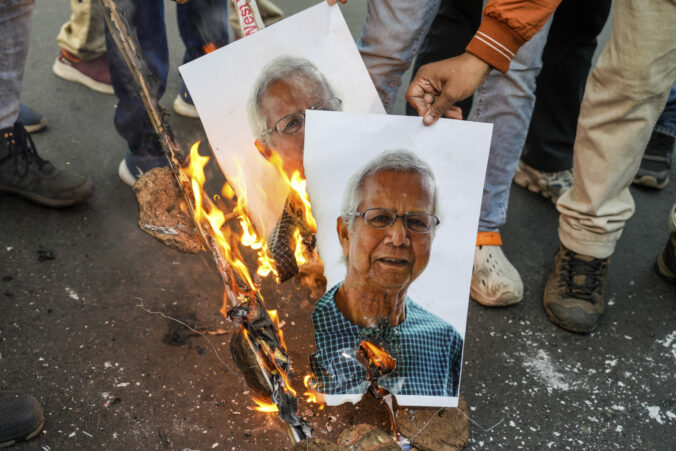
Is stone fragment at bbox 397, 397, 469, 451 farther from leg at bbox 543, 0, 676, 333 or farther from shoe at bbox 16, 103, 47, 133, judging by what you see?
shoe at bbox 16, 103, 47, 133

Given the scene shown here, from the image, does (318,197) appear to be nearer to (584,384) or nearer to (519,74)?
(519,74)

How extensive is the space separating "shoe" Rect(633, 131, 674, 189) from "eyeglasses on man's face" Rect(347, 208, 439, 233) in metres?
1.44

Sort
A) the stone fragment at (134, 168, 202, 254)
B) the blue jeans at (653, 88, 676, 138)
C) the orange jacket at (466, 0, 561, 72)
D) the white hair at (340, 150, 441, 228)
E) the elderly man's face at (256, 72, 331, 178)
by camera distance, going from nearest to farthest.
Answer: the orange jacket at (466, 0, 561, 72), the white hair at (340, 150, 441, 228), the elderly man's face at (256, 72, 331, 178), the stone fragment at (134, 168, 202, 254), the blue jeans at (653, 88, 676, 138)

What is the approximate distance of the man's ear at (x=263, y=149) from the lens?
4.64 feet

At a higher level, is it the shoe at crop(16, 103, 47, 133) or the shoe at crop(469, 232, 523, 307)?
the shoe at crop(16, 103, 47, 133)

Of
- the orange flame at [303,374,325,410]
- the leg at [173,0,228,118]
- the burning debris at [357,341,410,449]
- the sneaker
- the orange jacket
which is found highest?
the orange jacket

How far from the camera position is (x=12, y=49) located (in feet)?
5.25

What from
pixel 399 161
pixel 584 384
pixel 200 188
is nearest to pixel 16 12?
pixel 200 188

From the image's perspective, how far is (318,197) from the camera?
1.29 m

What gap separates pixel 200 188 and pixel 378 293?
0.51 metres

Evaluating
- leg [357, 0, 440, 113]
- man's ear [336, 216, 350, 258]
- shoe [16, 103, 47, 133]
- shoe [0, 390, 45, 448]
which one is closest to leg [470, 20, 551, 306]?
leg [357, 0, 440, 113]

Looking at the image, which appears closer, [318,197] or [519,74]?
[318,197]

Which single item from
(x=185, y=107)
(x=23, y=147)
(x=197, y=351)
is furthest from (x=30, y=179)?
(x=197, y=351)

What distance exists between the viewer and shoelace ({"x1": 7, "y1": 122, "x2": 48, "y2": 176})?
1.87m
